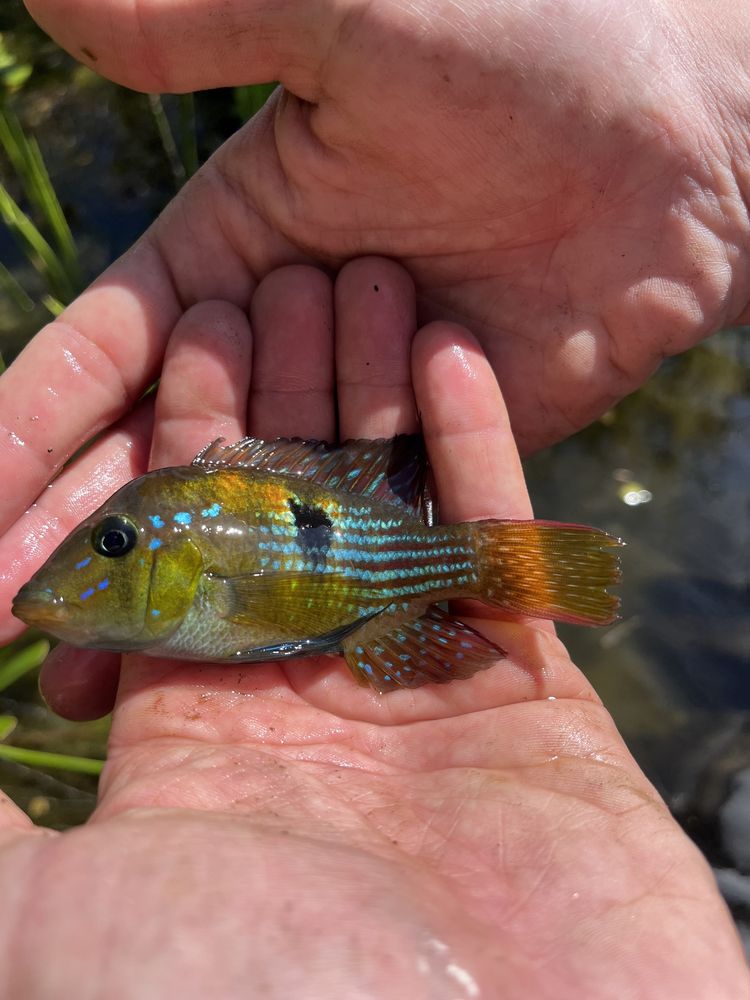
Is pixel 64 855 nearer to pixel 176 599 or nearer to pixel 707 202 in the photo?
pixel 176 599

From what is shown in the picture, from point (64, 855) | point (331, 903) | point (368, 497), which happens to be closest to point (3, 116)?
point (368, 497)

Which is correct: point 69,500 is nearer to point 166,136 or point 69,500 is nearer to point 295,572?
point 295,572

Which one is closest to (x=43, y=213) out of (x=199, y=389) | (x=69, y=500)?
(x=199, y=389)

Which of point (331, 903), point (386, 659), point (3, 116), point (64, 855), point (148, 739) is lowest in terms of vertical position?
point (386, 659)

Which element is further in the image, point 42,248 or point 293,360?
point 42,248

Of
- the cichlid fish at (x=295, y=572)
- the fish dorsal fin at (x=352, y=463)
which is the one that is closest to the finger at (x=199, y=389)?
the fish dorsal fin at (x=352, y=463)

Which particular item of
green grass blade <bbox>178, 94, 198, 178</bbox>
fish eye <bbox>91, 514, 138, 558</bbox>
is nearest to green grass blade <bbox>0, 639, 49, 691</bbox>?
fish eye <bbox>91, 514, 138, 558</bbox>
